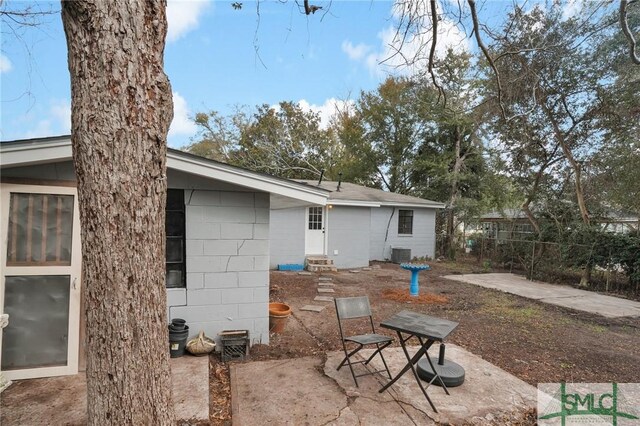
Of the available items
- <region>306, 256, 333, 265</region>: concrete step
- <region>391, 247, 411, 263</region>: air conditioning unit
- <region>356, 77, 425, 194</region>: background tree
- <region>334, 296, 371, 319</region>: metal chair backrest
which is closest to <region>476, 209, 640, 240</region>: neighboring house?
<region>391, 247, 411, 263</region>: air conditioning unit

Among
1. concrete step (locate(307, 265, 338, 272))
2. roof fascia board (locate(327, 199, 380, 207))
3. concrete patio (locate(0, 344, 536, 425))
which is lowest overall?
concrete patio (locate(0, 344, 536, 425))

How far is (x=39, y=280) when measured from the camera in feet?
10.7

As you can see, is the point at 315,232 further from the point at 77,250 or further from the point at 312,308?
the point at 77,250

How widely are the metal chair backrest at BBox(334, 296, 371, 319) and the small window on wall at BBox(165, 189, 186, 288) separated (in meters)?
1.96

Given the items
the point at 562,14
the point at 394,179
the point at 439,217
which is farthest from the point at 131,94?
the point at 394,179

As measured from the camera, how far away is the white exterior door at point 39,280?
316 cm

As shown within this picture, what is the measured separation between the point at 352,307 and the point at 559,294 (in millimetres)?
7073

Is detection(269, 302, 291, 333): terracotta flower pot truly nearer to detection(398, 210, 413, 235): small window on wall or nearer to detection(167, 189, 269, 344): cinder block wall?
detection(167, 189, 269, 344): cinder block wall

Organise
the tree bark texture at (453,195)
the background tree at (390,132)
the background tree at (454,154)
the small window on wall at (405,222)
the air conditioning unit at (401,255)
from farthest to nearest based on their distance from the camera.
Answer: the background tree at (390,132), the background tree at (454,154), the tree bark texture at (453,195), the small window on wall at (405,222), the air conditioning unit at (401,255)

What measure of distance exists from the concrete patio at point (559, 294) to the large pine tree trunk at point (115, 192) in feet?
26.1

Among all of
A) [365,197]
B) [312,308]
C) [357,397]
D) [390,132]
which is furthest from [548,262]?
[390,132]

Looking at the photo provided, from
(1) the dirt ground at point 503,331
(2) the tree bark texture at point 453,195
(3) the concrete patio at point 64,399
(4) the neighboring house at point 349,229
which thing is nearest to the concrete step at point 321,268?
(4) the neighboring house at point 349,229

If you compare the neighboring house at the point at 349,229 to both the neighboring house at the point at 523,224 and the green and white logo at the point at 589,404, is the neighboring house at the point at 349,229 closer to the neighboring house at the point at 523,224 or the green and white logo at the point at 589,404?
the neighboring house at the point at 523,224

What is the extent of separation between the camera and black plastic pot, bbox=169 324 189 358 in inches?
146
